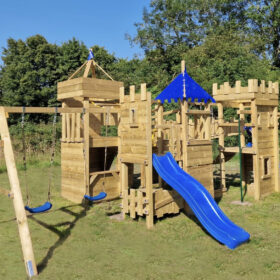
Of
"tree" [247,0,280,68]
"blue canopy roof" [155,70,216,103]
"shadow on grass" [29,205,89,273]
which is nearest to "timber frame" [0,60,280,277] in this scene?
"blue canopy roof" [155,70,216,103]

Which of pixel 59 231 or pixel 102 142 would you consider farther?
pixel 102 142

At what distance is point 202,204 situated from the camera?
285 inches

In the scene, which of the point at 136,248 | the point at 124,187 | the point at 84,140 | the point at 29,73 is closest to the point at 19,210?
the point at 136,248

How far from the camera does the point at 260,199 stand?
1009 centimetres

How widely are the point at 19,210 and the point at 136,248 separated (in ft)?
8.02

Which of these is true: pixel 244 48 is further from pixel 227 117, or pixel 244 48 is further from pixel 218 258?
pixel 218 258

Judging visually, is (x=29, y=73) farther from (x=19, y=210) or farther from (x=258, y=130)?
(x=19, y=210)

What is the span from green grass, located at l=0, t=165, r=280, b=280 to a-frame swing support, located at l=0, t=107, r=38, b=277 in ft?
0.83

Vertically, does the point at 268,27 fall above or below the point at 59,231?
above

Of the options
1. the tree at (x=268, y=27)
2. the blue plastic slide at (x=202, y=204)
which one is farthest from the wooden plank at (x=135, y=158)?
the tree at (x=268, y=27)

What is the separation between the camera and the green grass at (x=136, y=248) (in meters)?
5.16

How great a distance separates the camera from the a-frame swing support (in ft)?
16.7

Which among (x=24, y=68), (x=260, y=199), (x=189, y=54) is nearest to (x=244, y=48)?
(x=189, y=54)

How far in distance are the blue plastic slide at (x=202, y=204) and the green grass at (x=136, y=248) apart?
20cm
